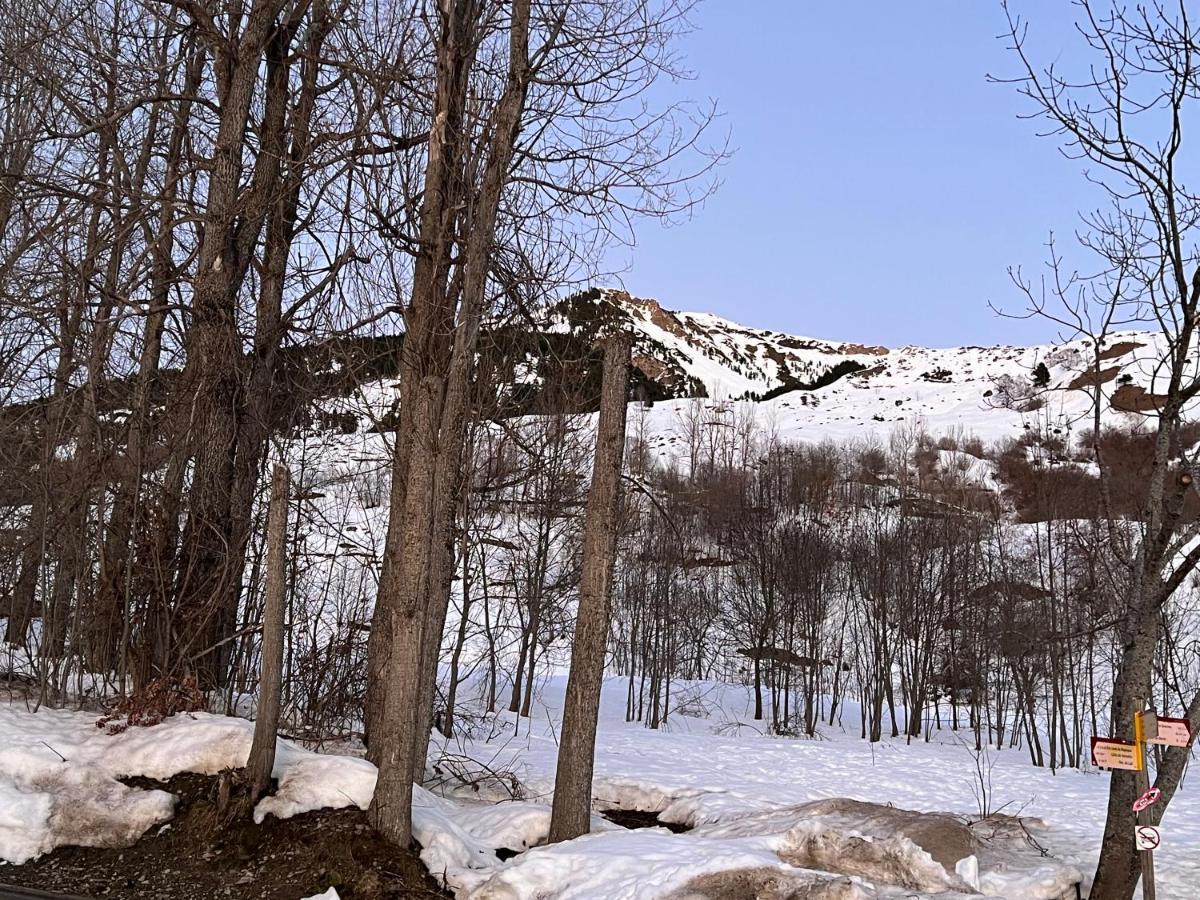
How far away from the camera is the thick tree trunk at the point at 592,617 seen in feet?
25.1

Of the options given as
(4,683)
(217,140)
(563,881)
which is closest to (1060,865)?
(563,881)

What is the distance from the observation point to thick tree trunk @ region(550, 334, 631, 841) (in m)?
7.66

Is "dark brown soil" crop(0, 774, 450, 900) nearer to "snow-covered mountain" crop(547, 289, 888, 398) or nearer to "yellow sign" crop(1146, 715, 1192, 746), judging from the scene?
"yellow sign" crop(1146, 715, 1192, 746)

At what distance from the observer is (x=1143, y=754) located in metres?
6.25

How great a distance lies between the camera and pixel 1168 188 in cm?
748

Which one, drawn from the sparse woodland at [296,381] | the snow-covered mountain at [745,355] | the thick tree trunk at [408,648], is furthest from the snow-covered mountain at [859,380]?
the thick tree trunk at [408,648]

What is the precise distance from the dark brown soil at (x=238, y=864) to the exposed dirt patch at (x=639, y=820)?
3.66 meters

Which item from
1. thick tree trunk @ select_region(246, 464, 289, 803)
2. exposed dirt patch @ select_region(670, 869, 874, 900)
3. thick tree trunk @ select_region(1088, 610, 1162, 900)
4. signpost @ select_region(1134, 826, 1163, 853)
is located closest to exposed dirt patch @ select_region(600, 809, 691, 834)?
exposed dirt patch @ select_region(670, 869, 874, 900)

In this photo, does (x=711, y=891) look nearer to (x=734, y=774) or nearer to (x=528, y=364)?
(x=528, y=364)

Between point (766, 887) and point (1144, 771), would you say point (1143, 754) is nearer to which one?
point (1144, 771)

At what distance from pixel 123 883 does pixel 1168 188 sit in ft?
31.9

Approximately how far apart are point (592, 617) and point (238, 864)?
328 centimetres

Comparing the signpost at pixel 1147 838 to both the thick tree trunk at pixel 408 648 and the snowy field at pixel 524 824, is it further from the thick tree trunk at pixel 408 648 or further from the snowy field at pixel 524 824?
the thick tree trunk at pixel 408 648

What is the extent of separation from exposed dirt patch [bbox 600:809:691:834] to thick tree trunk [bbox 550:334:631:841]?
Result: 2244 mm
